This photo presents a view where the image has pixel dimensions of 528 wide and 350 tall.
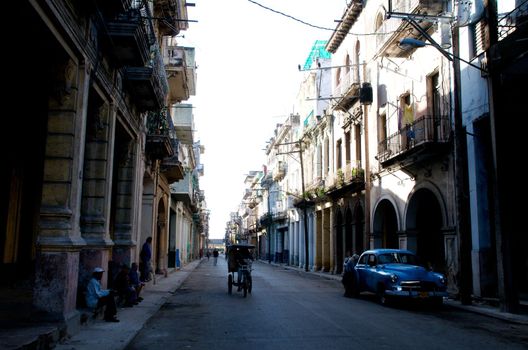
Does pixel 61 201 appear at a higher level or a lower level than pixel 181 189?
lower

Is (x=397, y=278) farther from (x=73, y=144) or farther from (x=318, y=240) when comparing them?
(x=318, y=240)

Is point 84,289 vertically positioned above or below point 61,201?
below

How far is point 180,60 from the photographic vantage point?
23.7m

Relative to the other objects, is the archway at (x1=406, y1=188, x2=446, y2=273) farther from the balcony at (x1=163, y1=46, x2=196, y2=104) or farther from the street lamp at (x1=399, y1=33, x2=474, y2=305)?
the balcony at (x1=163, y1=46, x2=196, y2=104)

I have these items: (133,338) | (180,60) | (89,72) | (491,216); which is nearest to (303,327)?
(133,338)

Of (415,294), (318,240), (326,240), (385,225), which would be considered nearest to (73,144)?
(415,294)

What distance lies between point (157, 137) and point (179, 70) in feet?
19.3

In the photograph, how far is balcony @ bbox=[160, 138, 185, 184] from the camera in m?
24.1

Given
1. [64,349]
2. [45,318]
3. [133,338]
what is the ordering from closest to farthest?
[64,349] → [45,318] → [133,338]

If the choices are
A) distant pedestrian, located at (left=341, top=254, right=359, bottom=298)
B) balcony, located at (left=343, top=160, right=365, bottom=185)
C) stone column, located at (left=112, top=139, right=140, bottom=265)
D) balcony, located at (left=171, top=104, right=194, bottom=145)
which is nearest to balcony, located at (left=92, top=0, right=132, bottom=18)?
stone column, located at (left=112, top=139, right=140, bottom=265)

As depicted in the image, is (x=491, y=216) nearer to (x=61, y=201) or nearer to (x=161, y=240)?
(x=61, y=201)

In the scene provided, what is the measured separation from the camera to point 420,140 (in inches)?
755

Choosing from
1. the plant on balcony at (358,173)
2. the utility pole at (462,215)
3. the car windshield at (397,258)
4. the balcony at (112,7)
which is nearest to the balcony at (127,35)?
the balcony at (112,7)

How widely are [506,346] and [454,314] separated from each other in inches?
186
